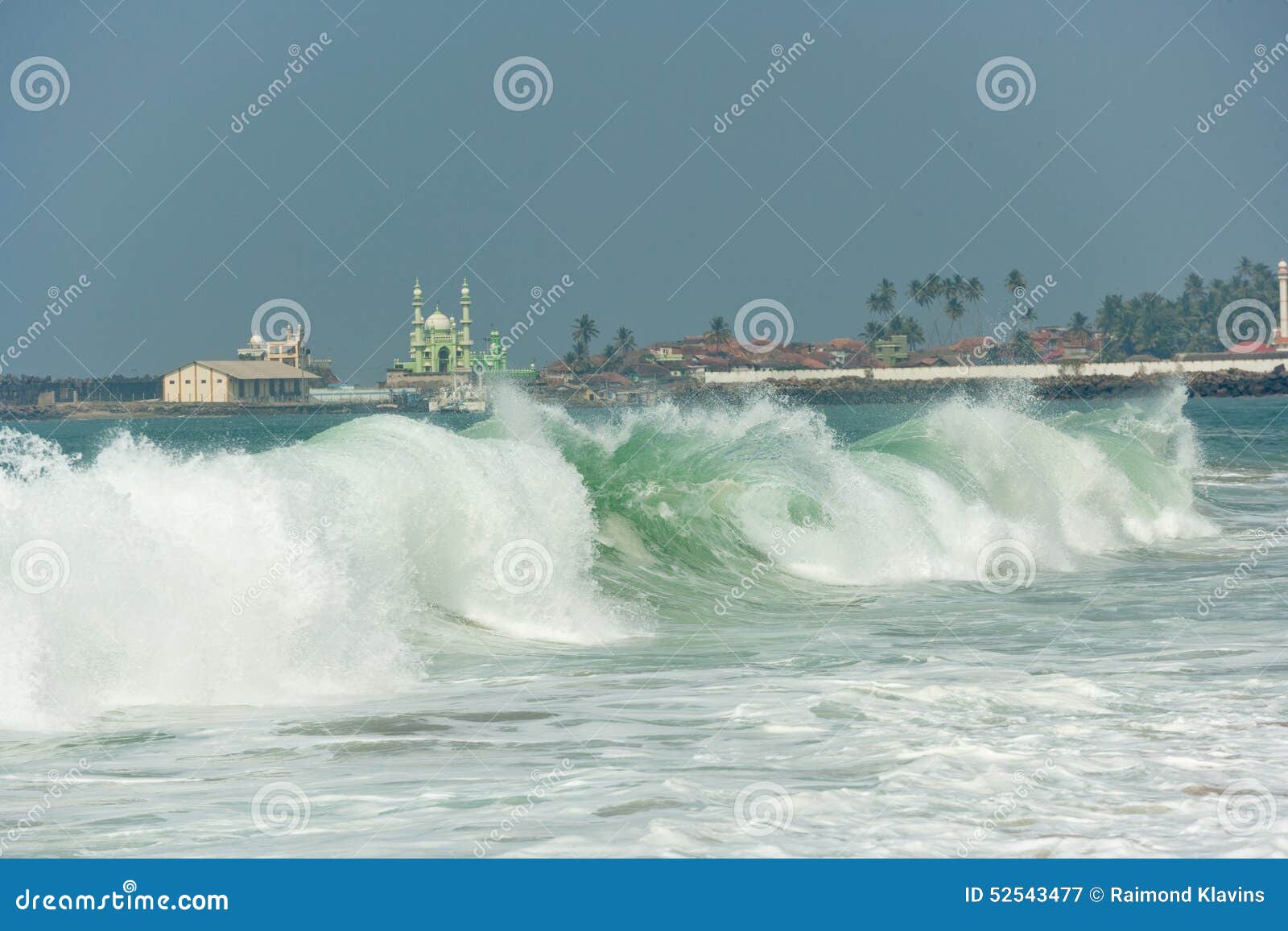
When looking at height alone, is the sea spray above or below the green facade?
below

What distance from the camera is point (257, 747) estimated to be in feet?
26.8

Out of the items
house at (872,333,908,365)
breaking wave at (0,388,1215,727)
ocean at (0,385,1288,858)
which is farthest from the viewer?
house at (872,333,908,365)

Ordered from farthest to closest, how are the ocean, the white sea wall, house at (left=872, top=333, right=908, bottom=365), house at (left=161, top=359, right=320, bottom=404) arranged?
house at (left=872, top=333, right=908, bottom=365)
the white sea wall
house at (left=161, top=359, right=320, bottom=404)
the ocean

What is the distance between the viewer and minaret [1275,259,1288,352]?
15588 centimetres

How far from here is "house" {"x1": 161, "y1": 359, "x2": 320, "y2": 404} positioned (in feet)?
420

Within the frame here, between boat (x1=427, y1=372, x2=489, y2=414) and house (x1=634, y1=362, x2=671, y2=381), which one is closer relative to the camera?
boat (x1=427, y1=372, x2=489, y2=414)

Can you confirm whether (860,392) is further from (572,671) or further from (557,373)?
(572,671)

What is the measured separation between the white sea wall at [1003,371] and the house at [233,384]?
1869 inches

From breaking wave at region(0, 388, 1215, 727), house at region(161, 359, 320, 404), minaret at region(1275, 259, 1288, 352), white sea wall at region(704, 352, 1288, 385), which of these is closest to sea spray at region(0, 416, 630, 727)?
breaking wave at region(0, 388, 1215, 727)

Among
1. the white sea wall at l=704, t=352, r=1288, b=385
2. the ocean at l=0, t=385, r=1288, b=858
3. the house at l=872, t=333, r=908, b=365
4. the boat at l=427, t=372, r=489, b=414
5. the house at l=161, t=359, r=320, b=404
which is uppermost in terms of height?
the house at l=872, t=333, r=908, b=365

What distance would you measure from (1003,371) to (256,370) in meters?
82.1

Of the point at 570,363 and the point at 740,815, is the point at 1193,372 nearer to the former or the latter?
the point at 570,363

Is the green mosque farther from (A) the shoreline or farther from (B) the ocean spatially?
(B) the ocean

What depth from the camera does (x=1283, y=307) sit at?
15975cm
